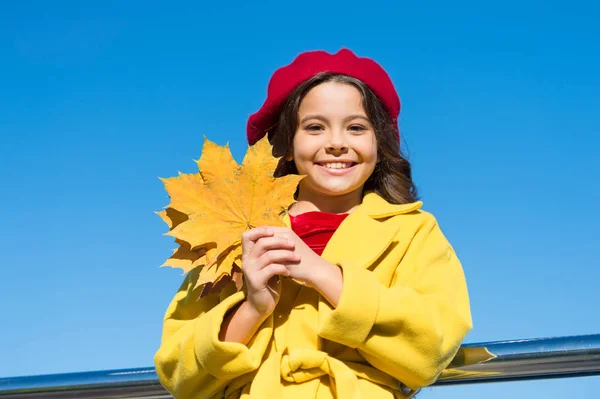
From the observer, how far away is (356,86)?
2904mm

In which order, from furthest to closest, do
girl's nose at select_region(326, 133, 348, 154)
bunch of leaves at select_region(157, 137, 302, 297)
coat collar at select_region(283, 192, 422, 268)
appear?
girl's nose at select_region(326, 133, 348, 154), coat collar at select_region(283, 192, 422, 268), bunch of leaves at select_region(157, 137, 302, 297)

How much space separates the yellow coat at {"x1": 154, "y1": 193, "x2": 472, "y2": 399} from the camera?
2.35m

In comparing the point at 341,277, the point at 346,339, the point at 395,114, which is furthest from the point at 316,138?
the point at 346,339

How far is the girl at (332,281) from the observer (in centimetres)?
236

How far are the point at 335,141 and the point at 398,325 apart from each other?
0.73 m

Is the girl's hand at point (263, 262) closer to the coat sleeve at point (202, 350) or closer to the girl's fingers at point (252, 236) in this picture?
the girl's fingers at point (252, 236)

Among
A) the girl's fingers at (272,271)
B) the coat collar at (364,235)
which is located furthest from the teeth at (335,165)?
the girl's fingers at (272,271)

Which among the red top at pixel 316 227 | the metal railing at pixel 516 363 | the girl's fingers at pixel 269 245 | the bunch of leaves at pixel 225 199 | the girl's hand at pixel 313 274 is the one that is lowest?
the metal railing at pixel 516 363

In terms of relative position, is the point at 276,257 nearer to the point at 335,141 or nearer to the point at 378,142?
the point at 335,141

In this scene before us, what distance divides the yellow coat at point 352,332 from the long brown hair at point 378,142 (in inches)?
12.4

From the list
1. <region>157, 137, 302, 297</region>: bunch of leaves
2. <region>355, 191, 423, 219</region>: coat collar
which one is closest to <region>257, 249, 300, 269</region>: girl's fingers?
<region>157, 137, 302, 297</region>: bunch of leaves

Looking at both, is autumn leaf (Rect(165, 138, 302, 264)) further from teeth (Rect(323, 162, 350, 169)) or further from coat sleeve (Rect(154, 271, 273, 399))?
teeth (Rect(323, 162, 350, 169))

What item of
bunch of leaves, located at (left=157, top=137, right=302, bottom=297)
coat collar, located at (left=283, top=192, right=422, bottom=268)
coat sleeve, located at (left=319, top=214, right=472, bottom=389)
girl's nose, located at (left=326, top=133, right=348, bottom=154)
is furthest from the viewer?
girl's nose, located at (left=326, top=133, right=348, bottom=154)

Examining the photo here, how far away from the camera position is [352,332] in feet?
7.61
